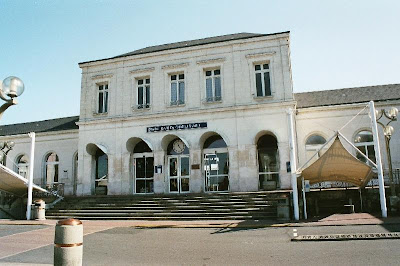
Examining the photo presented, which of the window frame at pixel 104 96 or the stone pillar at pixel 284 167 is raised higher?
the window frame at pixel 104 96

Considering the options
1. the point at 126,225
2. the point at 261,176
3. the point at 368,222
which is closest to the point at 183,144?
the point at 261,176

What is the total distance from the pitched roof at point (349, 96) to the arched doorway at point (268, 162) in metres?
3.35

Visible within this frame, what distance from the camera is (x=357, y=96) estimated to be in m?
23.4

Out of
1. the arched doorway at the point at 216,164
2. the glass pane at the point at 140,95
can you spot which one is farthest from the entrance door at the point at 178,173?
the glass pane at the point at 140,95

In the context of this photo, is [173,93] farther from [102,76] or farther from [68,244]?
[68,244]

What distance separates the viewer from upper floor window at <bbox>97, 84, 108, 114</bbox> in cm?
2445

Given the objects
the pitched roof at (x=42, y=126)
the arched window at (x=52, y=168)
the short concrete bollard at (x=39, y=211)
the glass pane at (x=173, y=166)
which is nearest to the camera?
the short concrete bollard at (x=39, y=211)

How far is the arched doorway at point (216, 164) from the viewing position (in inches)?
853

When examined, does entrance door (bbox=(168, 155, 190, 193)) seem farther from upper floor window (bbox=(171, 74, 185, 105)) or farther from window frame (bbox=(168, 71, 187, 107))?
upper floor window (bbox=(171, 74, 185, 105))

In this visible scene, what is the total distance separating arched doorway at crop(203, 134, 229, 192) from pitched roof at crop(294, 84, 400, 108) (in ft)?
19.1

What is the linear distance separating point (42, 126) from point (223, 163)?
17.5 m

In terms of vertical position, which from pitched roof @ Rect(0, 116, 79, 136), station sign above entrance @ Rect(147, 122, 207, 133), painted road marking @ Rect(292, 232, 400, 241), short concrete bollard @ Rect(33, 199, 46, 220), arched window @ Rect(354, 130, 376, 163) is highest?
pitched roof @ Rect(0, 116, 79, 136)

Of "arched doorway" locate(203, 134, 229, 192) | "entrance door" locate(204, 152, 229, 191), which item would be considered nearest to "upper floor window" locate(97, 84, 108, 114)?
"arched doorway" locate(203, 134, 229, 192)

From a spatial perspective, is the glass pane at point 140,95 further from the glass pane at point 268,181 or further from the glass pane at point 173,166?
the glass pane at point 268,181
